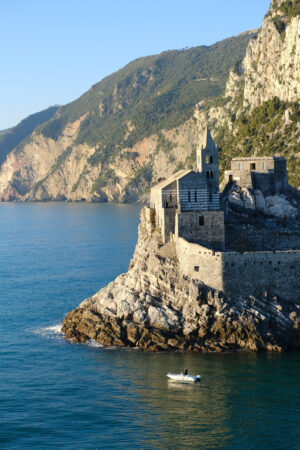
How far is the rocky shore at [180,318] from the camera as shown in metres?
54.3

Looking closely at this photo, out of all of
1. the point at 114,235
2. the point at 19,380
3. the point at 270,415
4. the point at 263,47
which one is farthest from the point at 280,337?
the point at 263,47

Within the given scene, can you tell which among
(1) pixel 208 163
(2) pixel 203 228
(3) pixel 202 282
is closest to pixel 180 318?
(3) pixel 202 282

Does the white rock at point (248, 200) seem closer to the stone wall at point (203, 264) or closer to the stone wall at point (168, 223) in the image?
the stone wall at point (168, 223)

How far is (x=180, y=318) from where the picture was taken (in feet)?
183

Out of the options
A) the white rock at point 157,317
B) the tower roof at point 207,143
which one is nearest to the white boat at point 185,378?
the white rock at point 157,317

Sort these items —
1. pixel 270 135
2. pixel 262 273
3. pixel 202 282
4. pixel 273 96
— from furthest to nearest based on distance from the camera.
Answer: pixel 273 96
pixel 270 135
pixel 202 282
pixel 262 273

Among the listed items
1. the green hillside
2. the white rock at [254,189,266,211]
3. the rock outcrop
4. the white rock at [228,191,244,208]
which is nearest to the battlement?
the white rock at [254,189,266,211]

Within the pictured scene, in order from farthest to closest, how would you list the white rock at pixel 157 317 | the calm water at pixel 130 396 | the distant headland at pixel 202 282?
the white rock at pixel 157 317, the distant headland at pixel 202 282, the calm water at pixel 130 396

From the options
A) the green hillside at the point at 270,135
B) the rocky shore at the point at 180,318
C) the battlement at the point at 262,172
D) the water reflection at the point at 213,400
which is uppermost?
the green hillside at the point at 270,135

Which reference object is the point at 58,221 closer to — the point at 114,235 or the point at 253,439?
the point at 114,235

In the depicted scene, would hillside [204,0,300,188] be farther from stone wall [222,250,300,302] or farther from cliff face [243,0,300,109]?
stone wall [222,250,300,302]

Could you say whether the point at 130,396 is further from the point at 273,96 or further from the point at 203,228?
the point at 273,96

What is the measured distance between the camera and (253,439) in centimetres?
3944

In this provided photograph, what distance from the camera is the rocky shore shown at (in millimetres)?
54312
